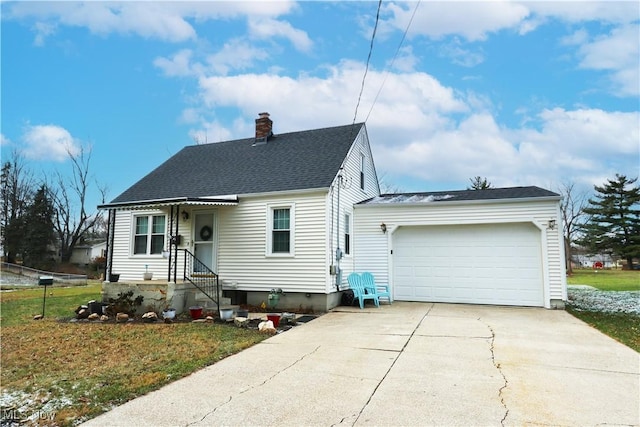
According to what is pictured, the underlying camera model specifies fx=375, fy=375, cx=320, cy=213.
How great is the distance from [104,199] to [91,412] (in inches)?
1436

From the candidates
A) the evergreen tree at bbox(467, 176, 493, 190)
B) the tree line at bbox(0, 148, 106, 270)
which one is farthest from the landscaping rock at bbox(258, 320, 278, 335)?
the tree line at bbox(0, 148, 106, 270)

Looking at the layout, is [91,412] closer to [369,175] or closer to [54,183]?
[369,175]

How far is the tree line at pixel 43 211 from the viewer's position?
31.8 metres

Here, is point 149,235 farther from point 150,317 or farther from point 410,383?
point 410,383

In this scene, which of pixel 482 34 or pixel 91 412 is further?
pixel 482 34

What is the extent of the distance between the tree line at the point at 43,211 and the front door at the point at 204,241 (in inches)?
1109

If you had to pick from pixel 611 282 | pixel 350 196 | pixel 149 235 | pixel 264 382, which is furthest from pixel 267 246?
pixel 611 282

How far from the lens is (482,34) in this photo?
9.02m

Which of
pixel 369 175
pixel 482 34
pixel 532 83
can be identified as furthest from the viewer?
pixel 369 175

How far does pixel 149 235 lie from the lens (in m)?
12.1

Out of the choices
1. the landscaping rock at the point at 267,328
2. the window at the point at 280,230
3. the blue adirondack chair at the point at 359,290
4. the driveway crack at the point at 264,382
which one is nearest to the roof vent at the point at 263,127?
the window at the point at 280,230

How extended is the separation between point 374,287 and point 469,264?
2770mm

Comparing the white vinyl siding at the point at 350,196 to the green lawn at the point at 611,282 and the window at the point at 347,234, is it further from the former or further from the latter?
the green lawn at the point at 611,282

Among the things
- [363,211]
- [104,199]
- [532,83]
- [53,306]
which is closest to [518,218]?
[363,211]
